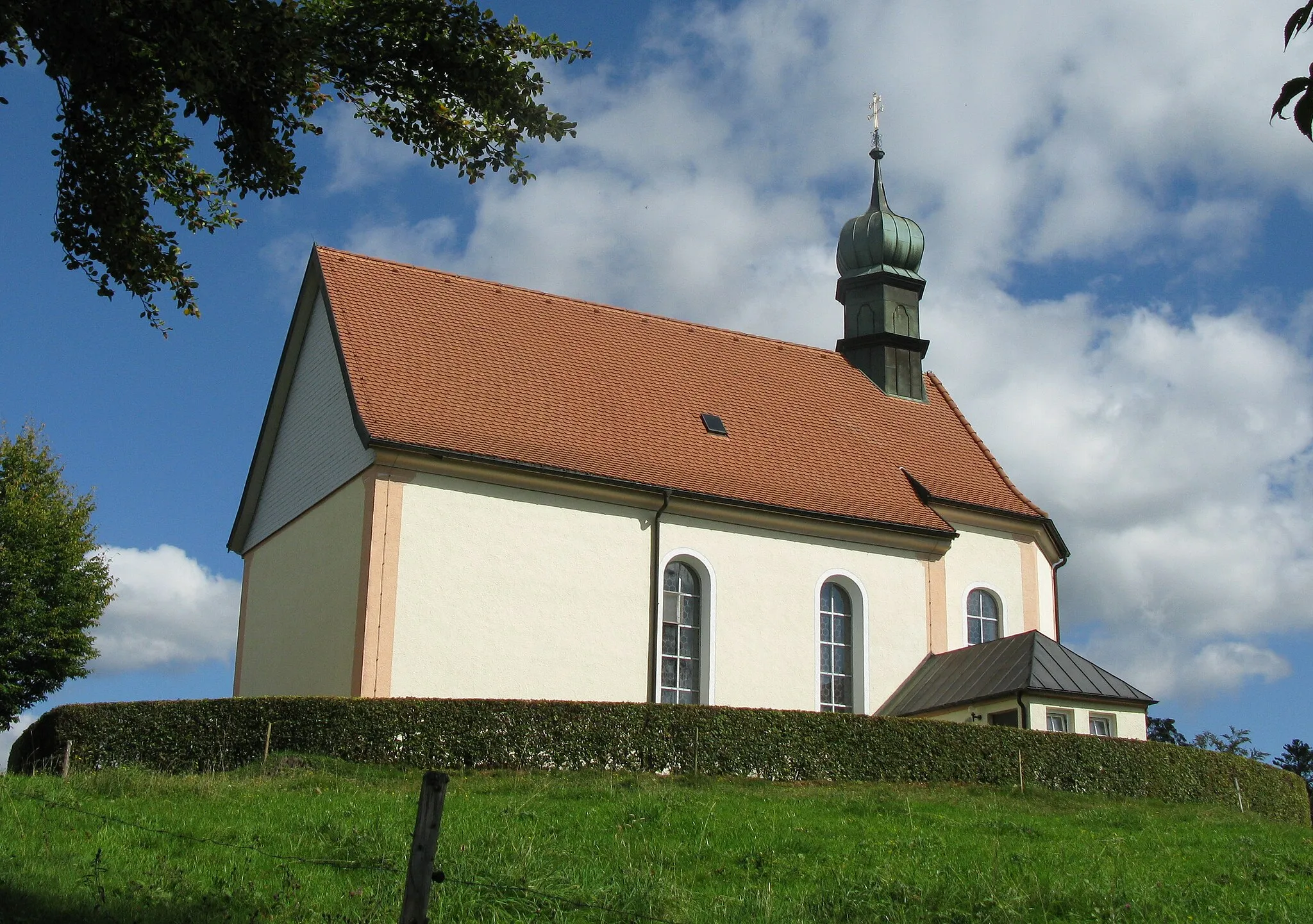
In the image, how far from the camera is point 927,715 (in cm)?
2223

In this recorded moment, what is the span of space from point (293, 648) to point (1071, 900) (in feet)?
48.5

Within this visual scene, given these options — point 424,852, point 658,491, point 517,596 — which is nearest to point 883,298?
point 658,491

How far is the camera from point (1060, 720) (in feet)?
68.6

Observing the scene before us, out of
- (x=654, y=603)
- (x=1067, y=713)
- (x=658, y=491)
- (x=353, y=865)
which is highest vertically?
(x=658, y=491)

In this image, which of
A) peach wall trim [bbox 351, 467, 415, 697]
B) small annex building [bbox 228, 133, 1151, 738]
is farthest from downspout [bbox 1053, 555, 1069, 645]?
peach wall trim [bbox 351, 467, 415, 697]

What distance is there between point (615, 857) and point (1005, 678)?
11.7m

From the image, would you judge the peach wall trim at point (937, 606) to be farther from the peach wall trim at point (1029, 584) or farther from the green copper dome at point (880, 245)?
the green copper dome at point (880, 245)

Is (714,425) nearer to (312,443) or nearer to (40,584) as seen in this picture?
(312,443)

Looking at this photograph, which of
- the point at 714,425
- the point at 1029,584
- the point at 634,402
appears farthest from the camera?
the point at 1029,584

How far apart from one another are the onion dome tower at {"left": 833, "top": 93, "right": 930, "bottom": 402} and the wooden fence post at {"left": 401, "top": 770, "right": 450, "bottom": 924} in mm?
22995

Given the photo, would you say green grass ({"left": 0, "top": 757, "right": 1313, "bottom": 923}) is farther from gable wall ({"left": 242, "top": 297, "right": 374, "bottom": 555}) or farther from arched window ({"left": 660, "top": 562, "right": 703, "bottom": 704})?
gable wall ({"left": 242, "top": 297, "right": 374, "bottom": 555})

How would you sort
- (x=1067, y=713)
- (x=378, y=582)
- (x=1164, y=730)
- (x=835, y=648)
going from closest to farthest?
1. (x=378, y=582)
2. (x=1067, y=713)
3. (x=835, y=648)
4. (x=1164, y=730)

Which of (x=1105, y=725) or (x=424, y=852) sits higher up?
(x=1105, y=725)

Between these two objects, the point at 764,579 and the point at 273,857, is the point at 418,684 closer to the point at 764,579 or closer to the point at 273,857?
the point at 764,579
